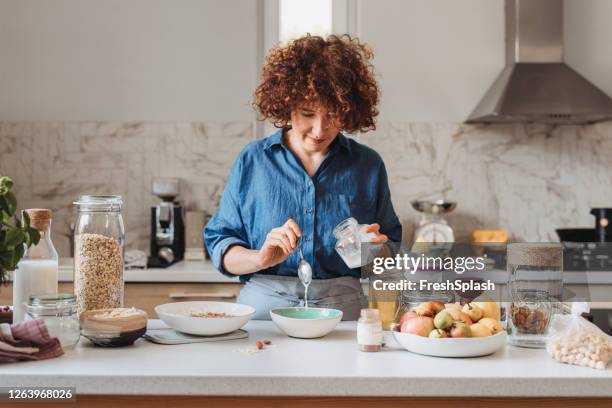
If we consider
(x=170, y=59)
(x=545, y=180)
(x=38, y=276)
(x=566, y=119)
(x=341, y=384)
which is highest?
(x=170, y=59)

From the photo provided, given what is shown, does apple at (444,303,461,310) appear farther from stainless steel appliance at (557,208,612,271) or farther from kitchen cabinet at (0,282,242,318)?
kitchen cabinet at (0,282,242,318)

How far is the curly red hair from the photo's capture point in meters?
2.07

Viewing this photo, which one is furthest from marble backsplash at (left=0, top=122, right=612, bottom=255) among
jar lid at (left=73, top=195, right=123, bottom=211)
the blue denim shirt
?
jar lid at (left=73, top=195, right=123, bottom=211)

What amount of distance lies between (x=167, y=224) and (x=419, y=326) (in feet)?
8.02

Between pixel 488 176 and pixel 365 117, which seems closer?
pixel 365 117

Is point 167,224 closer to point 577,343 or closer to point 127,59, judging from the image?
point 127,59

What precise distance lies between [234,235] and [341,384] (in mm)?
994

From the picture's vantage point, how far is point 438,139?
3.95 m

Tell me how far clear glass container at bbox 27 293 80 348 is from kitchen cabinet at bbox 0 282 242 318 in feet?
5.58

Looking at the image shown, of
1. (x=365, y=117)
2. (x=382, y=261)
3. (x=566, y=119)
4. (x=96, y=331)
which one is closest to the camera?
(x=96, y=331)

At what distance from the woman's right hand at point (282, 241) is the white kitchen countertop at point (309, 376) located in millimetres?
371

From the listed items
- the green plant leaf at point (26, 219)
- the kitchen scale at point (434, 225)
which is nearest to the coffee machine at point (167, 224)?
the kitchen scale at point (434, 225)

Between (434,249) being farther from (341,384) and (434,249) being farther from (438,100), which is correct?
(438,100)

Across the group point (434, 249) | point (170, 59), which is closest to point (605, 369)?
point (434, 249)
